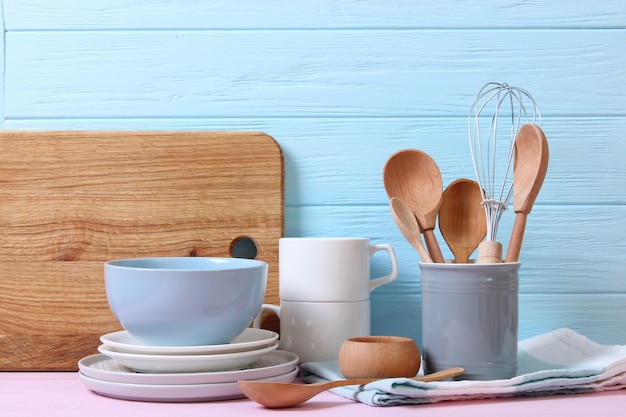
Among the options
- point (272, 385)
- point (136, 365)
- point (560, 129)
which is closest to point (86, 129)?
point (136, 365)

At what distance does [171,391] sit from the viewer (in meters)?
0.74

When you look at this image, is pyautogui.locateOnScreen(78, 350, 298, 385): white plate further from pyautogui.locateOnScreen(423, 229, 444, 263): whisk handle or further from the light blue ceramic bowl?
pyautogui.locateOnScreen(423, 229, 444, 263): whisk handle

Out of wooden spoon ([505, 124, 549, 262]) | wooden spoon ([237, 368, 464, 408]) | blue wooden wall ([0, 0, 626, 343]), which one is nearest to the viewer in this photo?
wooden spoon ([237, 368, 464, 408])

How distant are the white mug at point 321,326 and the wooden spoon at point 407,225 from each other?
12 centimetres

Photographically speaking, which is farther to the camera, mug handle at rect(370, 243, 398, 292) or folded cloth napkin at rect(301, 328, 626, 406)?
mug handle at rect(370, 243, 398, 292)

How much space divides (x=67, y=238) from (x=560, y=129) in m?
0.70

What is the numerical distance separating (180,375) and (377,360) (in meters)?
0.20

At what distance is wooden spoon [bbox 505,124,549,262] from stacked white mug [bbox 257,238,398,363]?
0.19 m

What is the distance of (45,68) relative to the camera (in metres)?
1.07

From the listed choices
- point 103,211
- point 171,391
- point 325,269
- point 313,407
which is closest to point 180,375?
point 171,391

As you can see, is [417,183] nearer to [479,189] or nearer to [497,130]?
[479,189]

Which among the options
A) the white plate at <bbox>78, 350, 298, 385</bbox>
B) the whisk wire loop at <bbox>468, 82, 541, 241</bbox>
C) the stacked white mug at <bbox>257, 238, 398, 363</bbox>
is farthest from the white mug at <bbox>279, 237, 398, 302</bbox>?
the whisk wire loop at <bbox>468, 82, 541, 241</bbox>

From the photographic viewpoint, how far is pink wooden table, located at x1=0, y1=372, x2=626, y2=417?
710mm

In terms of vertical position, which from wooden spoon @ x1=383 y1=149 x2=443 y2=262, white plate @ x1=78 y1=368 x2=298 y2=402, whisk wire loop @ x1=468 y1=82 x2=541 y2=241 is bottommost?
white plate @ x1=78 y1=368 x2=298 y2=402
